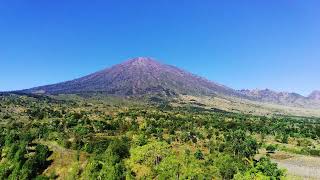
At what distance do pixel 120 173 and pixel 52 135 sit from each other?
174 feet

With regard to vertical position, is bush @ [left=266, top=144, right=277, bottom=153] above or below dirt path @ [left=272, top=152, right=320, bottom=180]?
above

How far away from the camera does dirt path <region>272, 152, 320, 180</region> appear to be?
101438 millimetres

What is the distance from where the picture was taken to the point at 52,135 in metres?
126

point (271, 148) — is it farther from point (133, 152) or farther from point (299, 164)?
point (133, 152)

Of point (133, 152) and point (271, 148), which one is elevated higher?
point (133, 152)

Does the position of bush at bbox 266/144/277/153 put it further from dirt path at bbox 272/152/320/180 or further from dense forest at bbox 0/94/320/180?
dirt path at bbox 272/152/320/180

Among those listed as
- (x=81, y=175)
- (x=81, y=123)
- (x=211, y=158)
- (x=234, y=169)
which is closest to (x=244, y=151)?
(x=211, y=158)

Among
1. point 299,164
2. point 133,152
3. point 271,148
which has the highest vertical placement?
point 133,152

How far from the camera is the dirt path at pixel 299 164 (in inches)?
3994

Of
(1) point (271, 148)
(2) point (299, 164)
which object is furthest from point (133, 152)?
(1) point (271, 148)

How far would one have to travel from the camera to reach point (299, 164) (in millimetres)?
113188

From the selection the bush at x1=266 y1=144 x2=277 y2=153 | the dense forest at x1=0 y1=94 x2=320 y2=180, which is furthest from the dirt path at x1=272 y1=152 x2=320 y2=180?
the dense forest at x1=0 y1=94 x2=320 y2=180

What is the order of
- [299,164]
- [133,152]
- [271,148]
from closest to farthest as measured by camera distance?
[133,152], [299,164], [271,148]

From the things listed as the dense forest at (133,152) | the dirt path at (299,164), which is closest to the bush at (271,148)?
the dense forest at (133,152)
